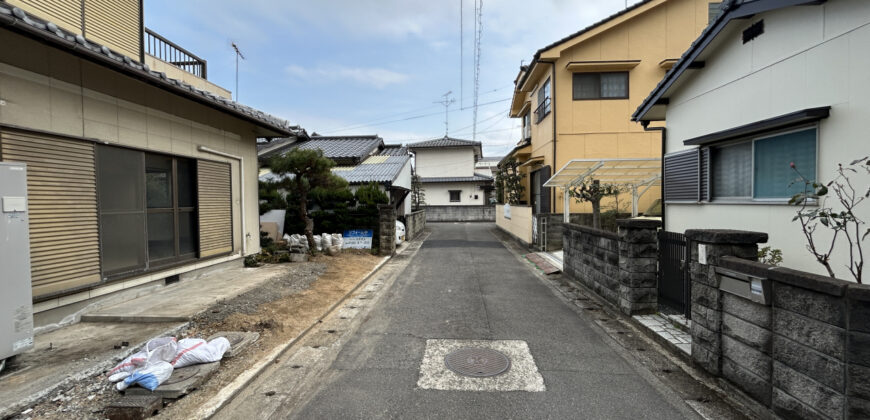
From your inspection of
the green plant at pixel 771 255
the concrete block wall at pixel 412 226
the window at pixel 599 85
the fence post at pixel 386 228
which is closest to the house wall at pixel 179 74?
the fence post at pixel 386 228

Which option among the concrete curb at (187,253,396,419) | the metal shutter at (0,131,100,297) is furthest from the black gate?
the metal shutter at (0,131,100,297)

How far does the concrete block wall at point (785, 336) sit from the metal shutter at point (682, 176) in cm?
309

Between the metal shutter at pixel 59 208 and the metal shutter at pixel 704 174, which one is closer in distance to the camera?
the metal shutter at pixel 59 208

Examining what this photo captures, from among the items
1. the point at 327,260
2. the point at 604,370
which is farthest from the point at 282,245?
the point at 604,370

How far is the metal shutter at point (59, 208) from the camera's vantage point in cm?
404

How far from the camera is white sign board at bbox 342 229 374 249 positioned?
11.3 metres

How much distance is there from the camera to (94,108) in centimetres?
479

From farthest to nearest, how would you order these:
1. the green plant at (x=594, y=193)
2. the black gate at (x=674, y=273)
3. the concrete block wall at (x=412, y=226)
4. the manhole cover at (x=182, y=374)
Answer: the concrete block wall at (x=412, y=226) → the green plant at (x=594, y=193) → the black gate at (x=674, y=273) → the manhole cover at (x=182, y=374)

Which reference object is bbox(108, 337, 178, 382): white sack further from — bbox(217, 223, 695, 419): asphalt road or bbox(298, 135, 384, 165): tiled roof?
bbox(298, 135, 384, 165): tiled roof

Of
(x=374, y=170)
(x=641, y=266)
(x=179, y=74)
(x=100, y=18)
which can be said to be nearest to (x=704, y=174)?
(x=641, y=266)

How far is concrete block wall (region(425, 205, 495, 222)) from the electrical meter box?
1021 inches

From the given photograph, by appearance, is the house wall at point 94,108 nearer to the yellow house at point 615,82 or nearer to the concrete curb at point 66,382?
the concrete curb at point 66,382

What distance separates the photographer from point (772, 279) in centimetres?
264

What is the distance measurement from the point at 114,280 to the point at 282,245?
211 inches
